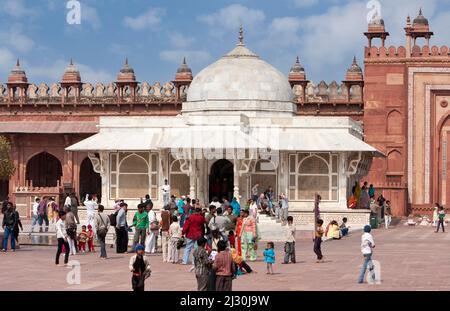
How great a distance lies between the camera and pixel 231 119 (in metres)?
33.0

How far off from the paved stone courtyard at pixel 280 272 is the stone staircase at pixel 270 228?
391cm

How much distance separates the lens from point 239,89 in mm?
35656

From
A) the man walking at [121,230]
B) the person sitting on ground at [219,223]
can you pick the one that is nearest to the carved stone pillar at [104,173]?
the man walking at [121,230]

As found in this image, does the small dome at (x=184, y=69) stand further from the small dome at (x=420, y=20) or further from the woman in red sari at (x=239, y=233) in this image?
the woman in red sari at (x=239, y=233)

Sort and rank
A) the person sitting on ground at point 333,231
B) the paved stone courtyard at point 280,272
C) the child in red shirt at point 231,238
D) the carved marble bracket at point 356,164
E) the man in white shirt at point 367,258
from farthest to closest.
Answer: the carved marble bracket at point 356,164 → the person sitting on ground at point 333,231 → the child in red shirt at point 231,238 → the man in white shirt at point 367,258 → the paved stone courtyard at point 280,272

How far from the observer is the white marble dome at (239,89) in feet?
117

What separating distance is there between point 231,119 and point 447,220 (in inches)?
367

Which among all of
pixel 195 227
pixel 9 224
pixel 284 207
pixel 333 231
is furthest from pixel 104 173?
pixel 195 227

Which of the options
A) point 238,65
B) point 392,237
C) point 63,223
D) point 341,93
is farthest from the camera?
point 341,93

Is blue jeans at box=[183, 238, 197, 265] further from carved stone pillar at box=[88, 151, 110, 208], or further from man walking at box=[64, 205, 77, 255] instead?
carved stone pillar at box=[88, 151, 110, 208]

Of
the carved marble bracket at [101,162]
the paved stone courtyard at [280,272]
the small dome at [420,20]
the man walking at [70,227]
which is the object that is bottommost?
the paved stone courtyard at [280,272]

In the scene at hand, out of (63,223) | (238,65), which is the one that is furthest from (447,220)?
(63,223)

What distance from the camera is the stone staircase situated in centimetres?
2820
